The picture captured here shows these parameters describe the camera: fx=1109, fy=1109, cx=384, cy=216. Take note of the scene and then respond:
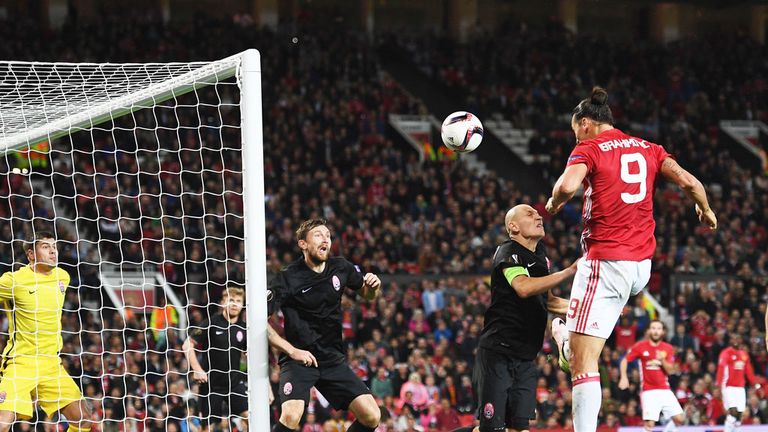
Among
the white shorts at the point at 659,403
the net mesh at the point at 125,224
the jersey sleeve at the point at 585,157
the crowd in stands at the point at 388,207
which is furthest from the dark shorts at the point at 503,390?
the white shorts at the point at 659,403

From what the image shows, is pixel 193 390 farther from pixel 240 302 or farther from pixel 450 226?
pixel 450 226

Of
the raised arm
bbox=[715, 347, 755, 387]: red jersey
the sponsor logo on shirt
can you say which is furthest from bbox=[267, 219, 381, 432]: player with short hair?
bbox=[715, 347, 755, 387]: red jersey

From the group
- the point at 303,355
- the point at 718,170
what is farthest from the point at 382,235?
the point at 303,355

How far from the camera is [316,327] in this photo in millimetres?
8102

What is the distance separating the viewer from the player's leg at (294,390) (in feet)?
25.7

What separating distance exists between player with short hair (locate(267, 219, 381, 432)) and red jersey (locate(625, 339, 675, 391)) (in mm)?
6672

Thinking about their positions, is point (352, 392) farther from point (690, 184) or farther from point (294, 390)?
point (690, 184)

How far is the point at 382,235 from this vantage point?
1991cm

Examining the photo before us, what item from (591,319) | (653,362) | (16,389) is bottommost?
(653,362)

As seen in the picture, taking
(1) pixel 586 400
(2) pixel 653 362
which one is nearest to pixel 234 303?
(1) pixel 586 400

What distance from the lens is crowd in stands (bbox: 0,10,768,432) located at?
15422 millimetres

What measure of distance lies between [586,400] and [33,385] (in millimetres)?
4279

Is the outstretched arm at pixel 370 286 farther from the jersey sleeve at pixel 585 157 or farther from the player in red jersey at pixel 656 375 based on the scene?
the player in red jersey at pixel 656 375

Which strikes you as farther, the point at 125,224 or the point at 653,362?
the point at 125,224
